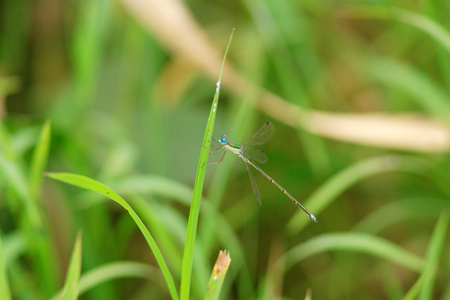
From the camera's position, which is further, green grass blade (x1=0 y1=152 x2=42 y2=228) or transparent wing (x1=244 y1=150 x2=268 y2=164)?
transparent wing (x1=244 y1=150 x2=268 y2=164)

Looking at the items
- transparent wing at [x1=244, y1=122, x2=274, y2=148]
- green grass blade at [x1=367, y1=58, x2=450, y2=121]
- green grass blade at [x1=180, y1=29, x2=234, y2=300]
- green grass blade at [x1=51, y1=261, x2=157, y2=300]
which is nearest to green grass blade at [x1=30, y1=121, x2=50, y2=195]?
green grass blade at [x1=51, y1=261, x2=157, y2=300]

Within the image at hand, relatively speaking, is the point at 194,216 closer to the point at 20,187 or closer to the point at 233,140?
the point at 20,187

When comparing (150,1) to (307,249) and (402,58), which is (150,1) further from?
(402,58)

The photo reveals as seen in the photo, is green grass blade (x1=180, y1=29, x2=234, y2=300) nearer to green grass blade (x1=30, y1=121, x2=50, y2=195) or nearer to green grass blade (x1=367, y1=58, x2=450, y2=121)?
green grass blade (x1=30, y1=121, x2=50, y2=195)

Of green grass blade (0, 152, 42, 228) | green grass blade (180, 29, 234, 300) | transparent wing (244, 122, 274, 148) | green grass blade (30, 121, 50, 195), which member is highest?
transparent wing (244, 122, 274, 148)

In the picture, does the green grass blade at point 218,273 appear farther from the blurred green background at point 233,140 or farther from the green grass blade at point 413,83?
the green grass blade at point 413,83

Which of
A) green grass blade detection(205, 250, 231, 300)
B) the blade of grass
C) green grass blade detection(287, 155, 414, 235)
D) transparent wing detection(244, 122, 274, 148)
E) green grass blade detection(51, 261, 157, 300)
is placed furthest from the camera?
transparent wing detection(244, 122, 274, 148)

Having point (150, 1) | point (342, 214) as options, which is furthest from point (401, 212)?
point (150, 1)
